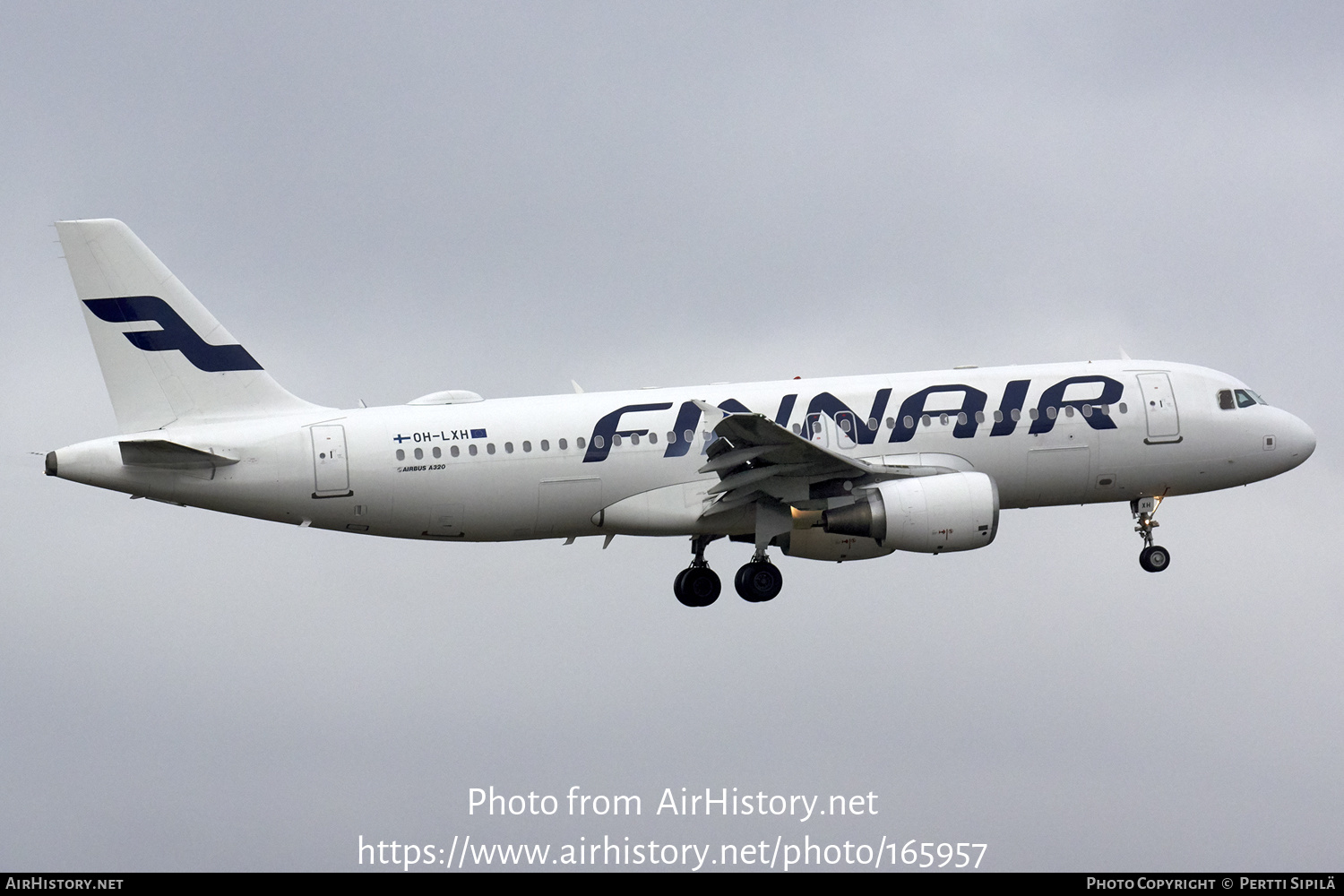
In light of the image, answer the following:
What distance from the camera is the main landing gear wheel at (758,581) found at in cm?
4278

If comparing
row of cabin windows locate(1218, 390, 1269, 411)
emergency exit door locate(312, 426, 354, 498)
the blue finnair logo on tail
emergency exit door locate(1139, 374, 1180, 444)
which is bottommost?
emergency exit door locate(312, 426, 354, 498)

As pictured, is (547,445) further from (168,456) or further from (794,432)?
(168,456)

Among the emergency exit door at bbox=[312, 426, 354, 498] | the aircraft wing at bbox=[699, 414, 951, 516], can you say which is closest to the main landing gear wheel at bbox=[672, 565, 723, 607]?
the aircraft wing at bbox=[699, 414, 951, 516]

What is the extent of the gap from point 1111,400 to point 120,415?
2463 centimetres

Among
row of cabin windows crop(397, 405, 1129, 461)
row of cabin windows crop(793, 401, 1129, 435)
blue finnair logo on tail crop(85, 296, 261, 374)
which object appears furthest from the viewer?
row of cabin windows crop(793, 401, 1129, 435)

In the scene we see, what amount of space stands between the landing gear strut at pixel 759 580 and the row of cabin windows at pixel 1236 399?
41.4 feet

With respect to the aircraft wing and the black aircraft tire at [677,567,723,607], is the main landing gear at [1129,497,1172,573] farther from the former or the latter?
the black aircraft tire at [677,567,723,607]

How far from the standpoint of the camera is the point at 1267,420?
45.0 meters

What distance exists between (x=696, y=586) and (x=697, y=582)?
10 cm

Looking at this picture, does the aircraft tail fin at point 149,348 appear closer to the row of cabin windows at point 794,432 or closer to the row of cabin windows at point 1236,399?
the row of cabin windows at point 794,432

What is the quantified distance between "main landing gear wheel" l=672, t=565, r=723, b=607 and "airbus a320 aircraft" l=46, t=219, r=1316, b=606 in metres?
1.13

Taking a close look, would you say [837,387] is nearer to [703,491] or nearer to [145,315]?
[703,491]

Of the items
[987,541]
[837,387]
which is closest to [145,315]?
[837,387]

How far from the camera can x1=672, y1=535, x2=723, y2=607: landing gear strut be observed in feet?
145
